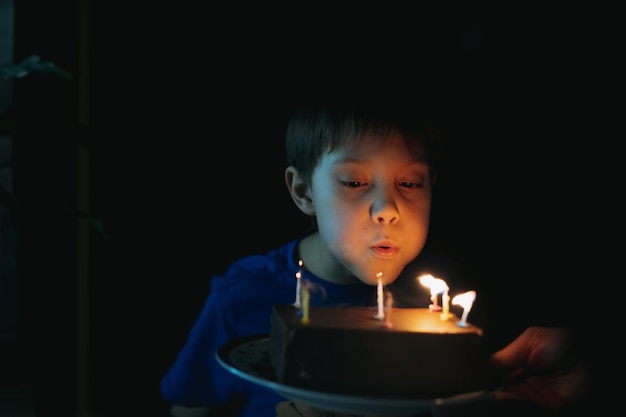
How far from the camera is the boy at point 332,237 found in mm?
1539

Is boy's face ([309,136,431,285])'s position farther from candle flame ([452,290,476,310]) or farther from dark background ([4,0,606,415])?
dark background ([4,0,606,415])

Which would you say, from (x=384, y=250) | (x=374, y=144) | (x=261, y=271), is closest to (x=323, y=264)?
(x=261, y=271)

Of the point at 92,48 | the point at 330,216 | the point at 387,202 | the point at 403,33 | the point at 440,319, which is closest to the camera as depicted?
the point at 440,319

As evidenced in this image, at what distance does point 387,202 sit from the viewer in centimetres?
149

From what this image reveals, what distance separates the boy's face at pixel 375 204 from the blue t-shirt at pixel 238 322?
8.5 inches

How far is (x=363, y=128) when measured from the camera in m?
1.57

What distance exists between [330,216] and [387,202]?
0.58 feet

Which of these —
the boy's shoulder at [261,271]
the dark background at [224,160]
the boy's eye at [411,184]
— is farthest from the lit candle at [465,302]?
the dark background at [224,160]

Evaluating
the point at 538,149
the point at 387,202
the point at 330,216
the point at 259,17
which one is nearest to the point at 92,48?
the point at 259,17

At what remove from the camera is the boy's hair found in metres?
1.58

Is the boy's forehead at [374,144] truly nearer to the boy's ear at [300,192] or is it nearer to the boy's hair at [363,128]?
the boy's hair at [363,128]

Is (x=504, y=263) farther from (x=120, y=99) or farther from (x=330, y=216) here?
(x=120, y=99)

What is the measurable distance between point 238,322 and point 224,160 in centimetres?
59

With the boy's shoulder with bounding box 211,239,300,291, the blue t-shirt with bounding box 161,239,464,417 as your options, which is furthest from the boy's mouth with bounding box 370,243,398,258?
the boy's shoulder with bounding box 211,239,300,291
